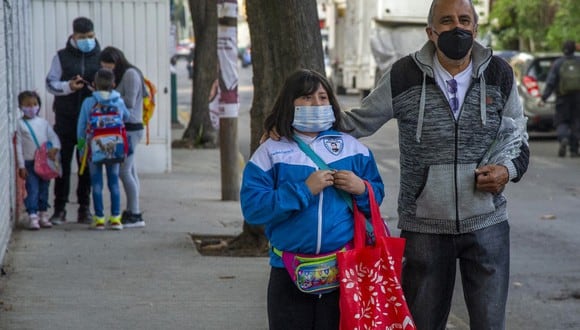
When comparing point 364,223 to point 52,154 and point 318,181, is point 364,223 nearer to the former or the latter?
point 318,181

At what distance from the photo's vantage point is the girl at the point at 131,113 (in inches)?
427

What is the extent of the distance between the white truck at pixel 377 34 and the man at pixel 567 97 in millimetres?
10553

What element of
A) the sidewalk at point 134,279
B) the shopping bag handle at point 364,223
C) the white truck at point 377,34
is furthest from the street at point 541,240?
the white truck at point 377,34

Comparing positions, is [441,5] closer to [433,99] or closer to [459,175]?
[433,99]

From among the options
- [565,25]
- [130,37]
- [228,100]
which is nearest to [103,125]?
[228,100]

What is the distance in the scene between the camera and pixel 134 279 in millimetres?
8492

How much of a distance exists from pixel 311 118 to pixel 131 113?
6.52 metres

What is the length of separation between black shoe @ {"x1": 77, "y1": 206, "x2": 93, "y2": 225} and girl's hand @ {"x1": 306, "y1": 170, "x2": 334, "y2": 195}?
22.8 feet

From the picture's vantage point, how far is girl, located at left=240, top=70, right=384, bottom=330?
4535 mm

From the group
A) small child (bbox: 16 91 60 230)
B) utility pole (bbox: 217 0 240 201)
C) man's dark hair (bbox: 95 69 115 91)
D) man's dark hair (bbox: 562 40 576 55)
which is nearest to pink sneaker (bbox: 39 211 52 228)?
small child (bbox: 16 91 60 230)

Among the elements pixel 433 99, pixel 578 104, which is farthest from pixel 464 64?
pixel 578 104

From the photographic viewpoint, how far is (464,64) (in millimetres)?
4930

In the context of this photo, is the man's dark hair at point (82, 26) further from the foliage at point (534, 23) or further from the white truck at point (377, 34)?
the white truck at point (377, 34)

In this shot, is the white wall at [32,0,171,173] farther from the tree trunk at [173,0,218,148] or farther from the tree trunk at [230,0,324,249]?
the tree trunk at [230,0,324,249]
